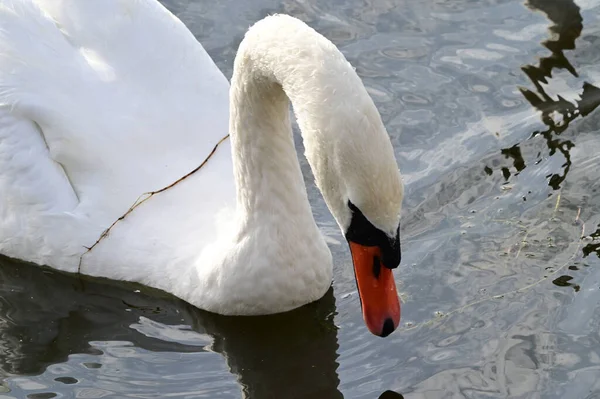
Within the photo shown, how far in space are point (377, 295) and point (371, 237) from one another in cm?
50

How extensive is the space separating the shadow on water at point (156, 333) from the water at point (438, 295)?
11mm

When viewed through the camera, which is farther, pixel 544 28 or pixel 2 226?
pixel 544 28

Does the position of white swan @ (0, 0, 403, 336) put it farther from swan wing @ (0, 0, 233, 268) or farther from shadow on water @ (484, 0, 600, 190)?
shadow on water @ (484, 0, 600, 190)

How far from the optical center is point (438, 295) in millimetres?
7371

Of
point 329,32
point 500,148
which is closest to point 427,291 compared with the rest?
point 500,148

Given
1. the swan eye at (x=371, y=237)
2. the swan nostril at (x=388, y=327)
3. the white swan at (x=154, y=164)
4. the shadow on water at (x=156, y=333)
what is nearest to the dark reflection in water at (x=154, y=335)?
the shadow on water at (x=156, y=333)

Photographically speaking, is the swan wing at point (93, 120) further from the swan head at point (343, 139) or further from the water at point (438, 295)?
the swan head at point (343, 139)

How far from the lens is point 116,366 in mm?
7043

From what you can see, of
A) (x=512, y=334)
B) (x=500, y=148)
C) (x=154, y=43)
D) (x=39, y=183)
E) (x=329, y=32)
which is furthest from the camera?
(x=329, y=32)

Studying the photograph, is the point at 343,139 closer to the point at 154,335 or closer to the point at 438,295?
the point at 438,295

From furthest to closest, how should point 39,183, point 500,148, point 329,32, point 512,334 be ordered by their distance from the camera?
1. point 329,32
2. point 500,148
3. point 39,183
4. point 512,334

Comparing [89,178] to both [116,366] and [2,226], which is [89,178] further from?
[116,366]

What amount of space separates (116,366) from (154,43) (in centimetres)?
221

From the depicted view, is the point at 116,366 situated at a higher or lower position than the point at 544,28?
lower
